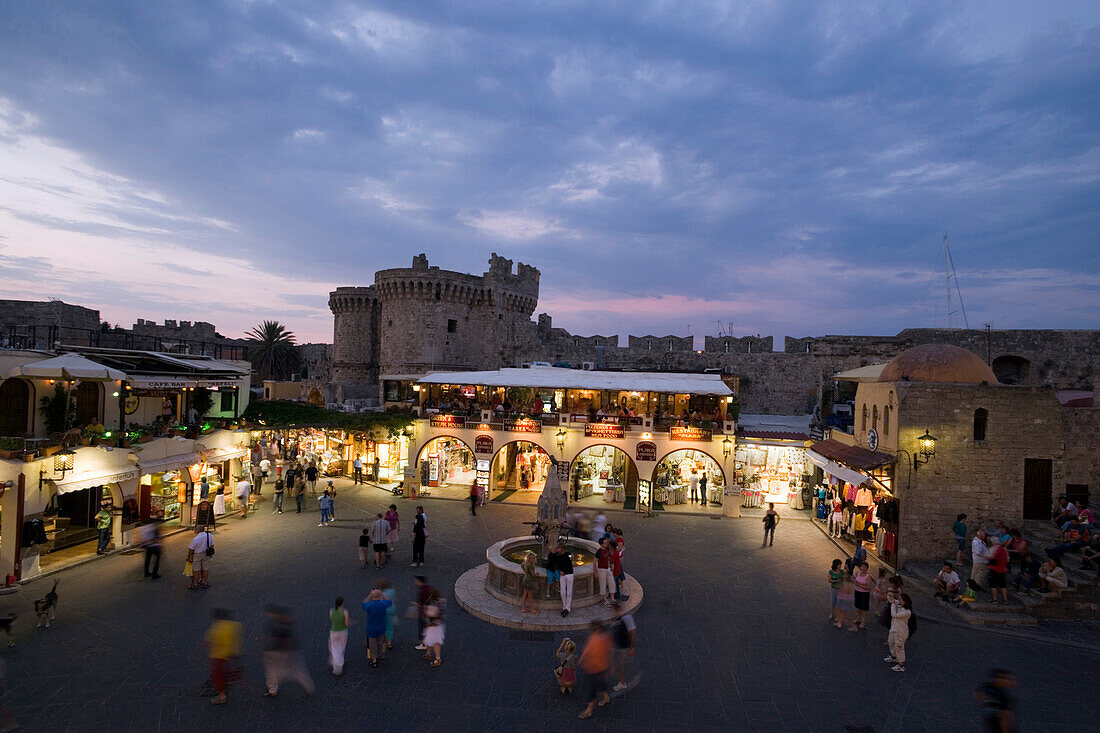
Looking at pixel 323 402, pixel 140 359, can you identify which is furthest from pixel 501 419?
pixel 323 402

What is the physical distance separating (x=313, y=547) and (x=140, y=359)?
9.98 meters

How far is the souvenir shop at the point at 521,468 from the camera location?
2266 cm

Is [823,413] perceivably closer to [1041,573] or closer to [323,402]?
[1041,573]

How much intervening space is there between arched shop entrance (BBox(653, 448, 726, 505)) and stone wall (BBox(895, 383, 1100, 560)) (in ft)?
25.3

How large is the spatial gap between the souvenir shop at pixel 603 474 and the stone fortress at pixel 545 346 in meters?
9.52

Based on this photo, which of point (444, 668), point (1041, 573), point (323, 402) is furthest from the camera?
point (323, 402)

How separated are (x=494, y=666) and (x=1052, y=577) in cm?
1130

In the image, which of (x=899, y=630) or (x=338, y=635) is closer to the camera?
Result: (x=338, y=635)

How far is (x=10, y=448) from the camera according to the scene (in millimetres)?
11164

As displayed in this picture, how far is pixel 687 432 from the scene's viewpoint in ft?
64.6

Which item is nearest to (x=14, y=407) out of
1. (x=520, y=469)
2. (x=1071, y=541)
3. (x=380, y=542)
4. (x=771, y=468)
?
(x=380, y=542)

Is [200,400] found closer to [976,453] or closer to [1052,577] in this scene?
[976,453]

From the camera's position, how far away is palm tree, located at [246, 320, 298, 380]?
41.5 m

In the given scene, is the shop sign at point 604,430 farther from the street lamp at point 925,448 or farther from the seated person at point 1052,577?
the seated person at point 1052,577
